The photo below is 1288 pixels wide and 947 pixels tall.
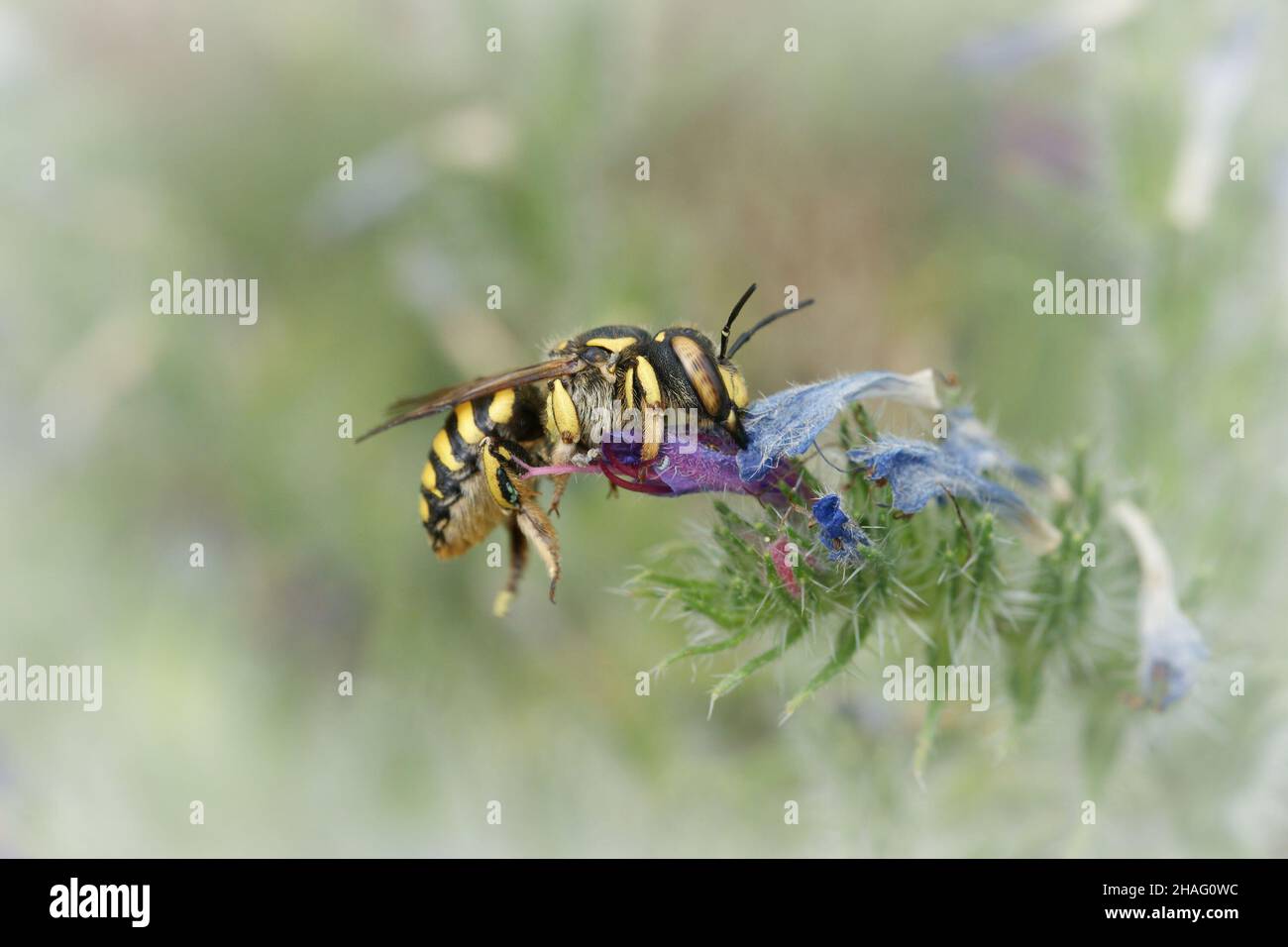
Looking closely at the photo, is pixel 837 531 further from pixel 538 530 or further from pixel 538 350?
pixel 538 350

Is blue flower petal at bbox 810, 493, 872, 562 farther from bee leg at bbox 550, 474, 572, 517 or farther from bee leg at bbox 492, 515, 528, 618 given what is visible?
bee leg at bbox 492, 515, 528, 618

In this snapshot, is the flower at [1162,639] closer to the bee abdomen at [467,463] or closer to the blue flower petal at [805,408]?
the blue flower petal at [805,408]

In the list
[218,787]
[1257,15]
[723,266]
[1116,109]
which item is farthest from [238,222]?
[1257,15]

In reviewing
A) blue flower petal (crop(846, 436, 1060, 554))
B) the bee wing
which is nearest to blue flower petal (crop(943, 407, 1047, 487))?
blue flower petal (crop(846, 436, 1060, 554))

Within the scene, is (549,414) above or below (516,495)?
above

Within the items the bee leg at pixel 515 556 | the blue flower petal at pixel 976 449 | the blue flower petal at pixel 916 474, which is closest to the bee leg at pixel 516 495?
the bee leg at pixel 515 556

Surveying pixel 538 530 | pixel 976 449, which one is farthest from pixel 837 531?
pixel 538 530
